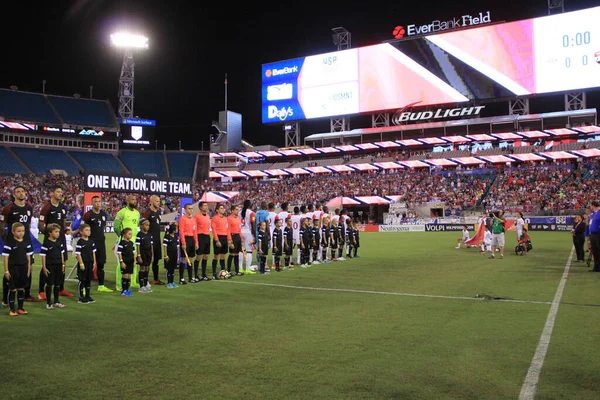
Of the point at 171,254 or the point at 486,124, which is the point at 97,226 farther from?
the point at 486,124

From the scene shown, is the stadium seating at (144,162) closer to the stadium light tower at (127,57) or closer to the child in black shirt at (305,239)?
the stadium light tower at (127,57)

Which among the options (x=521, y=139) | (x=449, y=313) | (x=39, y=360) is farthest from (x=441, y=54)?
(x=39, y=360)

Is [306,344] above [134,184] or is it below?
below

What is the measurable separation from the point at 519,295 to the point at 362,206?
166ft

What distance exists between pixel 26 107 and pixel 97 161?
36.3 ft

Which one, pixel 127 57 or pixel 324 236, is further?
pixel 127 57

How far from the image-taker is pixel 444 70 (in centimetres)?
5491

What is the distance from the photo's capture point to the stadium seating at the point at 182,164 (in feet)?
244

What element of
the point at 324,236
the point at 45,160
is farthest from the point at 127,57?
the point at 324,236

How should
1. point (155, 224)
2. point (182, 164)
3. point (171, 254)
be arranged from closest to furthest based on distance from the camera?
point (171, 254), point (155, 224), point (182, 164)

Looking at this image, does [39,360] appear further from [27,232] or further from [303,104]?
[303,104]

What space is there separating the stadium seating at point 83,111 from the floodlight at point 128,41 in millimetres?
11845

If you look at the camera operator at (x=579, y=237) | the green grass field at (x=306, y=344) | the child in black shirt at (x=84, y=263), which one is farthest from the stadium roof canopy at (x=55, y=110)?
the camera operator at (x=579, y=237)

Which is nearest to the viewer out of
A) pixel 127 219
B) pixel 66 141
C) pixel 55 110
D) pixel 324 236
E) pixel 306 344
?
pixel 306 344
